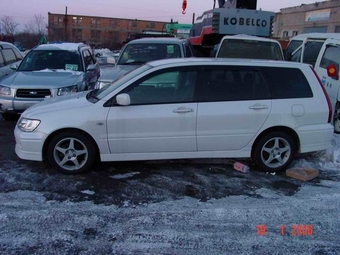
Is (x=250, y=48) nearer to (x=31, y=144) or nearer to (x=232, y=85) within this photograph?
(x=232, y=85)

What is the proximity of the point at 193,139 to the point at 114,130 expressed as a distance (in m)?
1.12

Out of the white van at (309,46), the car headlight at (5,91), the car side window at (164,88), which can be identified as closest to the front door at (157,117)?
the car side window at (164,88)

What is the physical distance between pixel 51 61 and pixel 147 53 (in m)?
2.41

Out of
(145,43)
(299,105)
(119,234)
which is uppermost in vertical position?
(145,43)

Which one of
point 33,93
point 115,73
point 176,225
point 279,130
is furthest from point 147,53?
point 176,225

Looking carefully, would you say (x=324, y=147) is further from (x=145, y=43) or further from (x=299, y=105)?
(x=145, y=43)

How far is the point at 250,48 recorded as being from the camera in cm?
930

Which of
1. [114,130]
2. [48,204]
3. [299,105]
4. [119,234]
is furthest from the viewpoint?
[299,105]

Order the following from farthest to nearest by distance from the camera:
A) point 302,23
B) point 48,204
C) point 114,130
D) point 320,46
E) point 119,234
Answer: point 302,23 < point 320,46 < point 114,130 < point 48,204 < point 119,234

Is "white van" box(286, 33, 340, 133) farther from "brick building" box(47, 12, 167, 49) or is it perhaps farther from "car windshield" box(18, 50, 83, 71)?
Answer: "brick building" box(47, 12, 167, 49)

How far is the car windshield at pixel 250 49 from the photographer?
9.20 m

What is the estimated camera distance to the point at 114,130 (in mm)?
4703

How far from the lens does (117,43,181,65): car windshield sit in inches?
338

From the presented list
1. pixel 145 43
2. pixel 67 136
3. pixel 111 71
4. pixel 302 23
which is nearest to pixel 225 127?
pixel 67 136
